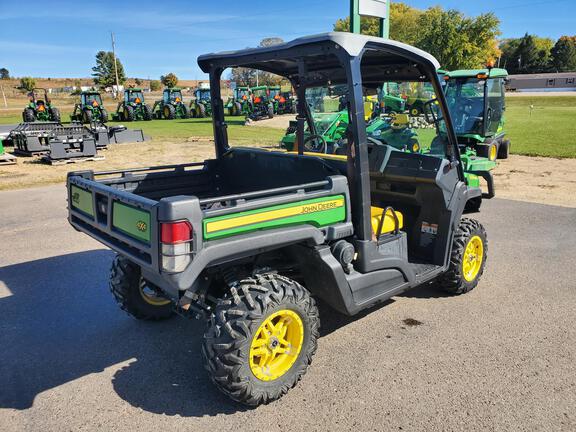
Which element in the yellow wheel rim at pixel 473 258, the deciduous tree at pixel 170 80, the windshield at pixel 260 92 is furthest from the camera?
the deciduous tree at pixel 170 80

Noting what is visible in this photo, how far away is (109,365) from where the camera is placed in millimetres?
3494

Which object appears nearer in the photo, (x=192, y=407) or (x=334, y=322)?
(x=192, y=407)

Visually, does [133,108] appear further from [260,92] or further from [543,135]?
[543,135]

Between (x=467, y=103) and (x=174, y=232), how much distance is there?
11.5 m

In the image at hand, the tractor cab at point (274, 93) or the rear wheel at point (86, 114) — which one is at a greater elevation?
the tractor cab at point (274, 93)

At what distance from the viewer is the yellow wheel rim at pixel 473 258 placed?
4648mm

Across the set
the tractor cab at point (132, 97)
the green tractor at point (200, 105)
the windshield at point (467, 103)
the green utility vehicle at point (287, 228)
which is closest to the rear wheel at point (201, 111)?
the green tractor at point (200, 105)

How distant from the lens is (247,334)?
2.82 m

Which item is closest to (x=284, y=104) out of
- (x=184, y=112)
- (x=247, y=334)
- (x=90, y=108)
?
(x=184, y=112)

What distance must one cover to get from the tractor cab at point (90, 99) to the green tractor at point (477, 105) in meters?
19.8

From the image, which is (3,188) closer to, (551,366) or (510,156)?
(551,366)

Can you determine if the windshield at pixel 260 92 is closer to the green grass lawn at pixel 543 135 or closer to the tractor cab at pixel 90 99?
the tractor cab at pixel 90 99

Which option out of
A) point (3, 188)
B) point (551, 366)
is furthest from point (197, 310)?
point (3, 188)

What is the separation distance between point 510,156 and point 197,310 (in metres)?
13.3
